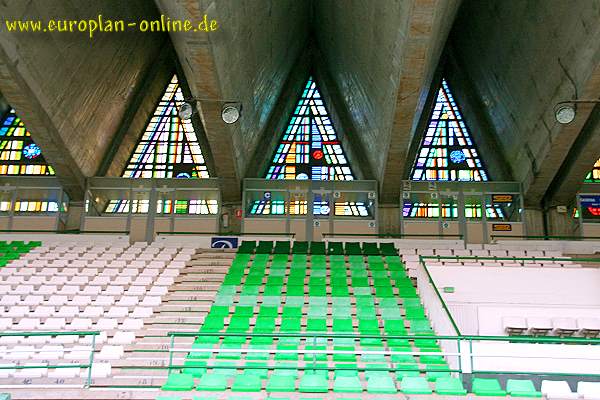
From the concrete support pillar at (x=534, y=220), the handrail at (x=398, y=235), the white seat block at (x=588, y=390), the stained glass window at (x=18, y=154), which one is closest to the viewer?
the white seat block at (x=588, y=390)

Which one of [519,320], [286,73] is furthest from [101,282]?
[286,73]

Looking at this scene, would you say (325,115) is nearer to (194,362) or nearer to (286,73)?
(286,73)

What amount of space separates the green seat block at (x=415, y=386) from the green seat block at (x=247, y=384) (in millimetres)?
2116

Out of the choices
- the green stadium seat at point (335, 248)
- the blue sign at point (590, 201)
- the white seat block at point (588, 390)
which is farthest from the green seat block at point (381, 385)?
the blue sign at point (590, 201)

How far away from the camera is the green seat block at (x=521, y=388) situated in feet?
28.2

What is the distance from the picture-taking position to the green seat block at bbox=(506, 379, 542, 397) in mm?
8609

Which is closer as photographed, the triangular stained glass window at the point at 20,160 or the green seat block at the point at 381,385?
the green seat block at the point at 381,385

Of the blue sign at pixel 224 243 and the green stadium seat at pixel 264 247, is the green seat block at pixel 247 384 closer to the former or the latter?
the green stadium seat at pixel 264 247

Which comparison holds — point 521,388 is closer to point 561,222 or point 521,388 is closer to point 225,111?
point 225,111

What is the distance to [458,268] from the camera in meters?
16.0

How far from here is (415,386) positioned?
8.98 metres

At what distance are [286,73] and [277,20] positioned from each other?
5.13 m

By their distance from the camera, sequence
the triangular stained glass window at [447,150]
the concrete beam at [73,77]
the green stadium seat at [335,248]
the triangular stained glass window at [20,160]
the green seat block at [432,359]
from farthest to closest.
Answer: the triangular stained glass window at [447,150] < the triangular stained glass window at [20,160] < the green stadium seat at [335,248] < the concrete beam at [73,77] < the green seat block at [432,359]

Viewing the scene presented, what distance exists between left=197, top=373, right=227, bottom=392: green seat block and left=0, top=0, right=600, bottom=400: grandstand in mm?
37
